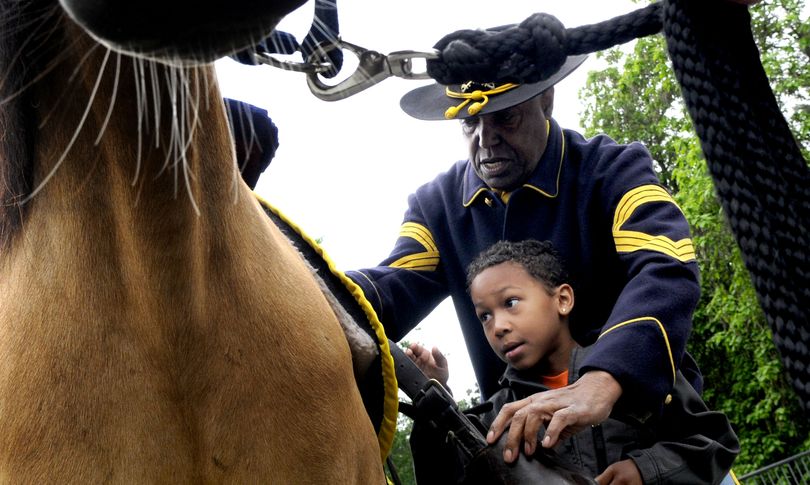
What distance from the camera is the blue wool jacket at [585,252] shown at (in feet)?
9.41

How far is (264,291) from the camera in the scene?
2.04m

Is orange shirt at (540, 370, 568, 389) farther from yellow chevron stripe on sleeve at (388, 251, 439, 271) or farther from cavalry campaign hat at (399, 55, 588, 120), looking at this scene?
cavalry campaign hat at (399, 55, 588, 120)

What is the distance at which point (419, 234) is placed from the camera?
401 cm

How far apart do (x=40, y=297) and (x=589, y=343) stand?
228cm

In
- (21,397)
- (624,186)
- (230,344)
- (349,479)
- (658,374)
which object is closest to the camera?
(21,397)

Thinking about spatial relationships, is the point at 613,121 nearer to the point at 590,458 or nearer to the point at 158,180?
the point at 590,458

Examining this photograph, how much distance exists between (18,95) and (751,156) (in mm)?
1302

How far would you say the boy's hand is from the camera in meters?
3.50

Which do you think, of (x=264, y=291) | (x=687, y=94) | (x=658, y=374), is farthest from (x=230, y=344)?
(x=658, y=374)

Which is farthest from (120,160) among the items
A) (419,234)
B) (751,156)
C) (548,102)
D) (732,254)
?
(732,254)

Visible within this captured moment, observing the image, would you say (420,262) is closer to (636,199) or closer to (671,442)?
(636,199)

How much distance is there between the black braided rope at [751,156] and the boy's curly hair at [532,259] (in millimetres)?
1916

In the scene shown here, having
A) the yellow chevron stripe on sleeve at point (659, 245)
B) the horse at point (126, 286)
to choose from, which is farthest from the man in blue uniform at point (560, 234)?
the horse at point (126, 286)

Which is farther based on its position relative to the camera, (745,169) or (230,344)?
(230,344)
